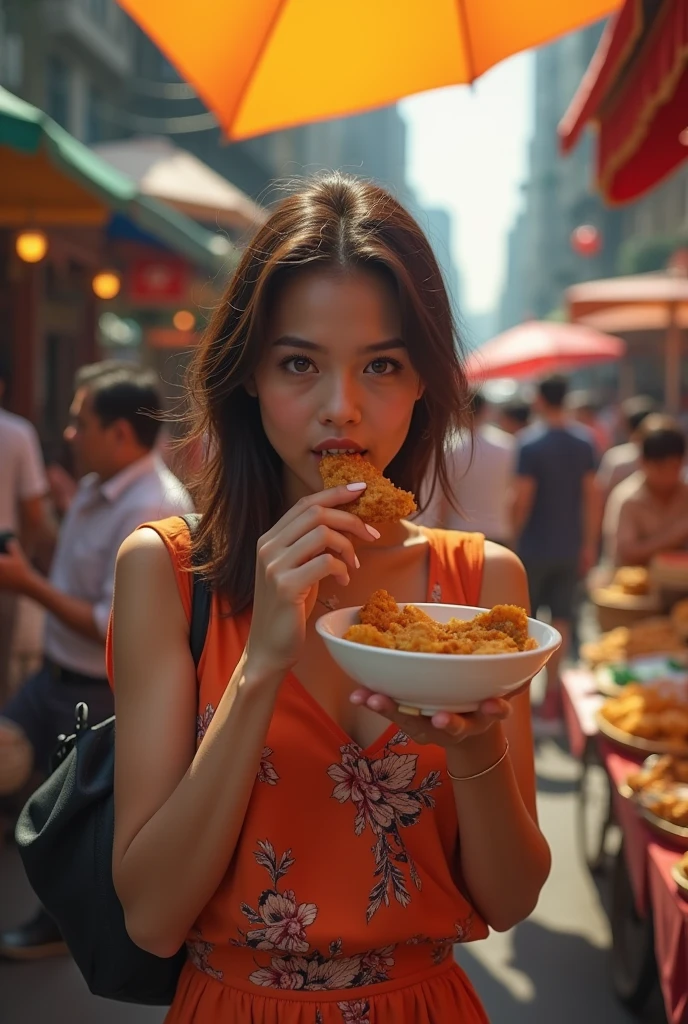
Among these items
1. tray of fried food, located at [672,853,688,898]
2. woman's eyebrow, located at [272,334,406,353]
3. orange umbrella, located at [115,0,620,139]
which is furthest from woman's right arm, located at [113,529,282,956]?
orange umbrella, located at [115,0,620,139]

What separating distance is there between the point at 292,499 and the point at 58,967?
3508mm

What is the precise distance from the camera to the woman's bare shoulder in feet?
6.95

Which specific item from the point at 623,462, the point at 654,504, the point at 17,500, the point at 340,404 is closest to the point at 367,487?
the point at 340,404

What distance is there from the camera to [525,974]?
485cm

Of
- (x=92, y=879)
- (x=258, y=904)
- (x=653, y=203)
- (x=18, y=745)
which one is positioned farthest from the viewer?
(x=653, y=203)

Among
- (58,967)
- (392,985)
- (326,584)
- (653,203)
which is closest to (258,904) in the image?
(392,985)

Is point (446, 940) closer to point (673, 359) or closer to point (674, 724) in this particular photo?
point (674, 724)

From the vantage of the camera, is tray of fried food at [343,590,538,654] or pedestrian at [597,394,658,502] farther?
pedestrian at [597,394,658,502]

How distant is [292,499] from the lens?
2.11 meters

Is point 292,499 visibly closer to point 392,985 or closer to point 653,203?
point 392,985

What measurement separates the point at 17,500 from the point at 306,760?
5195 mm

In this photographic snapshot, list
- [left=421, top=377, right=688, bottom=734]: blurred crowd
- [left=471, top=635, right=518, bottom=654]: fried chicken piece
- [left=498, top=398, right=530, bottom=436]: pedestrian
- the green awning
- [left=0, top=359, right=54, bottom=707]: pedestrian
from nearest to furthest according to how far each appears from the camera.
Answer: [left=471, top=635, right=518, bottom=654]: fried chicken piece → the green awning → [left=0, top=359, right=54, bottom=707]: pedestrian → [left=421, top=377, right=688, bottom=734]: blurred crowd → [left=498, top=398, right=530, bottom=436]: pedestrian

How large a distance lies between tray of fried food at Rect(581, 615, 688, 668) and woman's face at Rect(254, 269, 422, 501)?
4.38 metres

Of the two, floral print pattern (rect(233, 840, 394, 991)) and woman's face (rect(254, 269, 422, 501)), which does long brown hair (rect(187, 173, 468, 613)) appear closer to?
woman's face (rect(254, 269, 422, 501))
